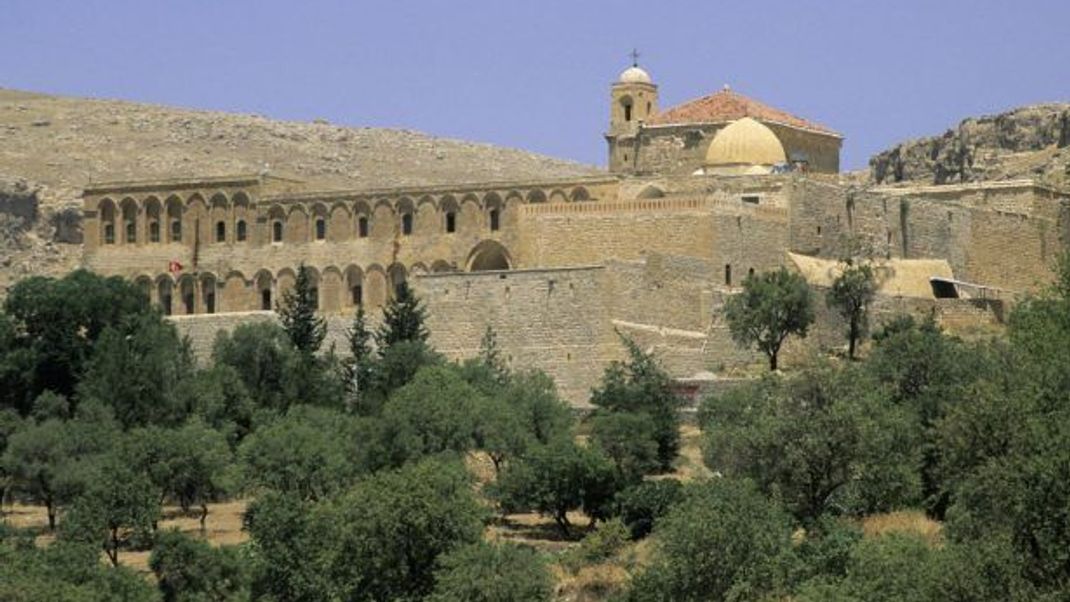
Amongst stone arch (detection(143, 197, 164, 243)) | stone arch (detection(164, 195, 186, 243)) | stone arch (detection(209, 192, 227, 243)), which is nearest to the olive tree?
stone arch (detection(209, 192, 227, 243))

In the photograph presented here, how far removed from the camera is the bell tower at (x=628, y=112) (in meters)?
82.9

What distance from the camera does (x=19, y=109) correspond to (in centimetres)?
12712

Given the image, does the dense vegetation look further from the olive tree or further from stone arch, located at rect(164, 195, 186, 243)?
stone arch, located at rect(164, 195, 186, 243)

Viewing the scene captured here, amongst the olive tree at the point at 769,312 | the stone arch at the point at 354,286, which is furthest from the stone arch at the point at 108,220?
the olive tree at the point at 769,312

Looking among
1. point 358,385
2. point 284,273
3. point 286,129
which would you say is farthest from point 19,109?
point 358,385

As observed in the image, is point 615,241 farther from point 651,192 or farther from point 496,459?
point 496,459

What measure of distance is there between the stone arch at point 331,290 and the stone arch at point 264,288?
5.39 feet

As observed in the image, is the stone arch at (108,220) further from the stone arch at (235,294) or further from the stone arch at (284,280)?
the stone arch at (284,280)

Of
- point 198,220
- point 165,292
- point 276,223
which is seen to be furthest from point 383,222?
point 165,292

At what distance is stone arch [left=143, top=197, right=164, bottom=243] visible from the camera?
8375cm

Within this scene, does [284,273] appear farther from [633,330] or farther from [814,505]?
[814,505]

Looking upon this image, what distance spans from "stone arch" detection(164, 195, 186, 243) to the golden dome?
48.1ft

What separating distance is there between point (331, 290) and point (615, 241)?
369 inches

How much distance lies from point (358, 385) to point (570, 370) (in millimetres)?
5222
